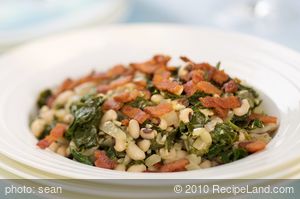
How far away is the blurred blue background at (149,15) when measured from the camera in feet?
14.9

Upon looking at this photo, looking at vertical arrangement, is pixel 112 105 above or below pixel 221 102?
below

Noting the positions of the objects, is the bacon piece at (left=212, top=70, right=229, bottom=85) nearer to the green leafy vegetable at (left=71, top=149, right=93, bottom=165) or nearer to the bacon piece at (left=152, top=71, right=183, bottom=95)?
the bacon piece at (left=152, top=71, right=183, bottom=95)

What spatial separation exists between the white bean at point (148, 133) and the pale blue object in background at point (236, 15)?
6.47 feet

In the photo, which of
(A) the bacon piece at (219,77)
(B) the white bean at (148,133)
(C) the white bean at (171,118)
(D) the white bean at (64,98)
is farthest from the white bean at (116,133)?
(A) the bacon piece at (219,77)

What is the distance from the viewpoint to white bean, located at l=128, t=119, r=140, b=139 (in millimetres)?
2736

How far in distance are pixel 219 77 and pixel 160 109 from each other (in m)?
0.51

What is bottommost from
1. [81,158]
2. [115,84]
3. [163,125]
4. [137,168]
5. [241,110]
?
[81,158]

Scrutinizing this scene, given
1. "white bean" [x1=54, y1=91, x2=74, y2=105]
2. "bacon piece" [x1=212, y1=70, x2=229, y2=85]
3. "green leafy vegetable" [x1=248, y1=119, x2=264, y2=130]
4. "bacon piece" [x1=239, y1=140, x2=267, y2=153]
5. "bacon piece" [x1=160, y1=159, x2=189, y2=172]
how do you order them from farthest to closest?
1. "white bean" [x1=54, y1=91, x2=74, y2=105]
2. "bacon piece" [x1=212, y1=70, x2=229, y2=85]
3. "green leafy vegetable" [x1=248, y1=119, x2=264, y2=130]
4. "bacon piece" [x1=160, y1=159, x2=189, y2=172]
5. "bacon piece" [x1=239, y1=140, x2=267, y2=153]

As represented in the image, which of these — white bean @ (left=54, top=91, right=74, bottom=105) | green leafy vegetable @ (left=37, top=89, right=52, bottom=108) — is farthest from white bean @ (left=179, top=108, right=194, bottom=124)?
green leafy vegetable @ (left=37, top=89, right=52, bottom=108)

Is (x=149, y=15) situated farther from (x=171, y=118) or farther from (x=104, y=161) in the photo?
(x=104, y=161)

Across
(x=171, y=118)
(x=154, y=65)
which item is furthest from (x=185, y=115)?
(x=154, y=65)

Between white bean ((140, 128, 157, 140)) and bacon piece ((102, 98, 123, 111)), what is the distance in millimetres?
280

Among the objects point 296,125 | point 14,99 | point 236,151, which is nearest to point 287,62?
point 296,125

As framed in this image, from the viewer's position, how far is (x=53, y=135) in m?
3.02
